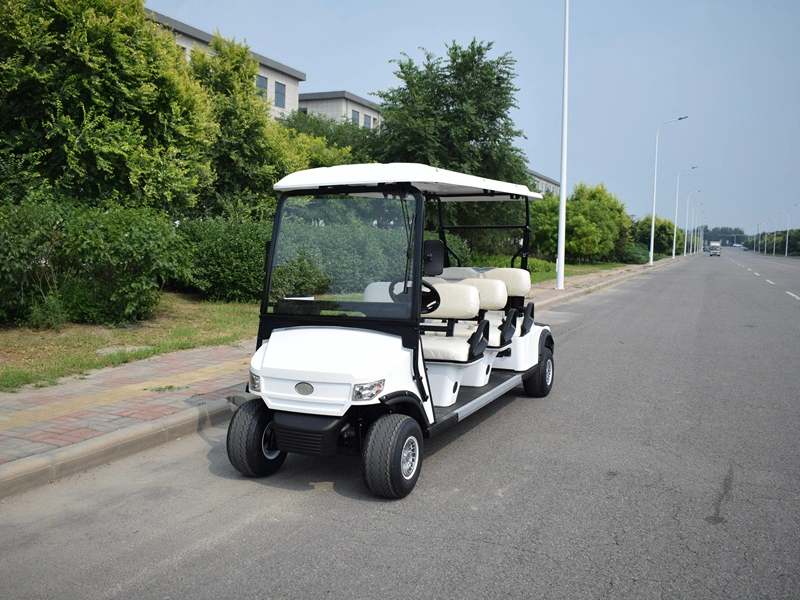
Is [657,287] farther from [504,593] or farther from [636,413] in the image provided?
[504,593]

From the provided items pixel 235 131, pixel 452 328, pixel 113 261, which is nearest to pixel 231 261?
pixel 113 261

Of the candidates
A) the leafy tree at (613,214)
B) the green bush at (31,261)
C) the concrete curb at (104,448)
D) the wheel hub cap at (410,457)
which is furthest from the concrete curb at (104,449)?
the leafy tree at (613,214)

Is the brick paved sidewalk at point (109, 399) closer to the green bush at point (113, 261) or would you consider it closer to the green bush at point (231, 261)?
the green bush at point (113, 261)

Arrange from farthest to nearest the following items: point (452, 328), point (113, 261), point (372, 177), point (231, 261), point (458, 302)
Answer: point (231, 261) → point (113, 261) → point (452, 328) → point (458, 302) → point (372, 177)

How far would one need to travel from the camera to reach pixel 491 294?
617 centimetres

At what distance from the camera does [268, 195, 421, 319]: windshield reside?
4.72 m

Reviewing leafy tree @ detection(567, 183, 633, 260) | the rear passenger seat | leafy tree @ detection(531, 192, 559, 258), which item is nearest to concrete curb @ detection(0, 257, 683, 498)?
the rear passenger seat

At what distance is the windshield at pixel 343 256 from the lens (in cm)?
472

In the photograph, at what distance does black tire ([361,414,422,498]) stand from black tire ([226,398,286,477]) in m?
0.76

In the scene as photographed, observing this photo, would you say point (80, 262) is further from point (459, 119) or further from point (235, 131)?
point (459, 119)

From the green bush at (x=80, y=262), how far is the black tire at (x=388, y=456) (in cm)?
633

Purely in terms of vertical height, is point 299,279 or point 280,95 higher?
point 280,95

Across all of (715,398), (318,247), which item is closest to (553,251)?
(715,398)

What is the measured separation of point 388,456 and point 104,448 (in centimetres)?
221
